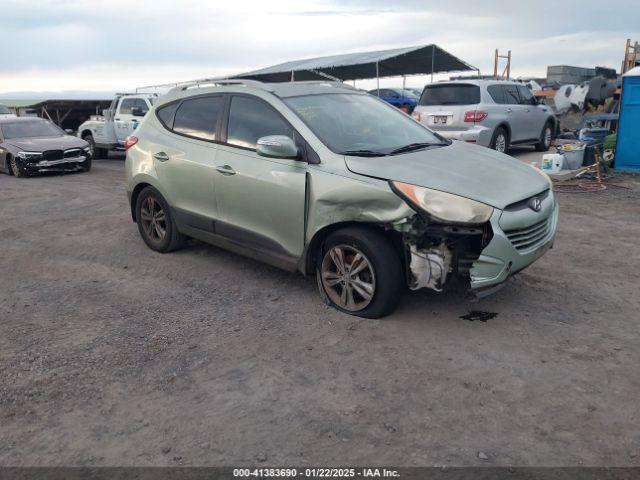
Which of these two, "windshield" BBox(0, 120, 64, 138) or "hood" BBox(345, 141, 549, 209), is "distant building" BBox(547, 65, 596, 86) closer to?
"windshield" BBox(0, 120, 64, 138)

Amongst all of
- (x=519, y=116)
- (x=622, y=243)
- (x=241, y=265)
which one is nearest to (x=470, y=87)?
(x=519, y=116)

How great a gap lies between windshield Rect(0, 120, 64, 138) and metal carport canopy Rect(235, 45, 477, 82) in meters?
11.0

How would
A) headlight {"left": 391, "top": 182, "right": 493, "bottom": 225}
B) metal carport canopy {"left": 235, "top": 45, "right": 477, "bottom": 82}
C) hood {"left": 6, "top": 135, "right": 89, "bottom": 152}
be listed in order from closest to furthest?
1. headlight {"left": 391, "top": 182, "right": 493, "bottom": 225}
2. hood {"left": 6, "top": 135, "right": 89, "bottom": 152}
3. metal carport canopy {"left": 235, "top": 45, "right": 477, "bottom": 82}

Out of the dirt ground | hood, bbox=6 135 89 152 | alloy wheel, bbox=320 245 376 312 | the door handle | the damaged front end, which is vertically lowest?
the dirt ground

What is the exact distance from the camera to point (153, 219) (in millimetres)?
6023

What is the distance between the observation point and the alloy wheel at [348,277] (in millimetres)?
4082

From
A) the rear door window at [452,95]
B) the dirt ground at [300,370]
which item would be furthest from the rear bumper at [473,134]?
the dirt ground at [300,370]

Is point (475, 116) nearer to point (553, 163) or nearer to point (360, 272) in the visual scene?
point (553, 163)

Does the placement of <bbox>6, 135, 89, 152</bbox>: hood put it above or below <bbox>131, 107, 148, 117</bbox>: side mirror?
below

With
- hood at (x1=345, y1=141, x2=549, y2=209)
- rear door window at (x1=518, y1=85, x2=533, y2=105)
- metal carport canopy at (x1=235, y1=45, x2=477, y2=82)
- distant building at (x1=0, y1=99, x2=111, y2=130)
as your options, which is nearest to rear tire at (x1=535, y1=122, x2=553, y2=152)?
rear door window at (x1=518, y1=85, x2=533, y2=105)

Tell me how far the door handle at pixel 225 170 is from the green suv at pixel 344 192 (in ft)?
0.05

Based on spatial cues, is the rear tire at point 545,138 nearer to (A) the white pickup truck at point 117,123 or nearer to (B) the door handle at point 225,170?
(A) the white pickup truck at point 117,123

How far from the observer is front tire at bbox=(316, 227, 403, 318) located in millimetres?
3951

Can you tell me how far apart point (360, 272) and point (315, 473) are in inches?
71.3
